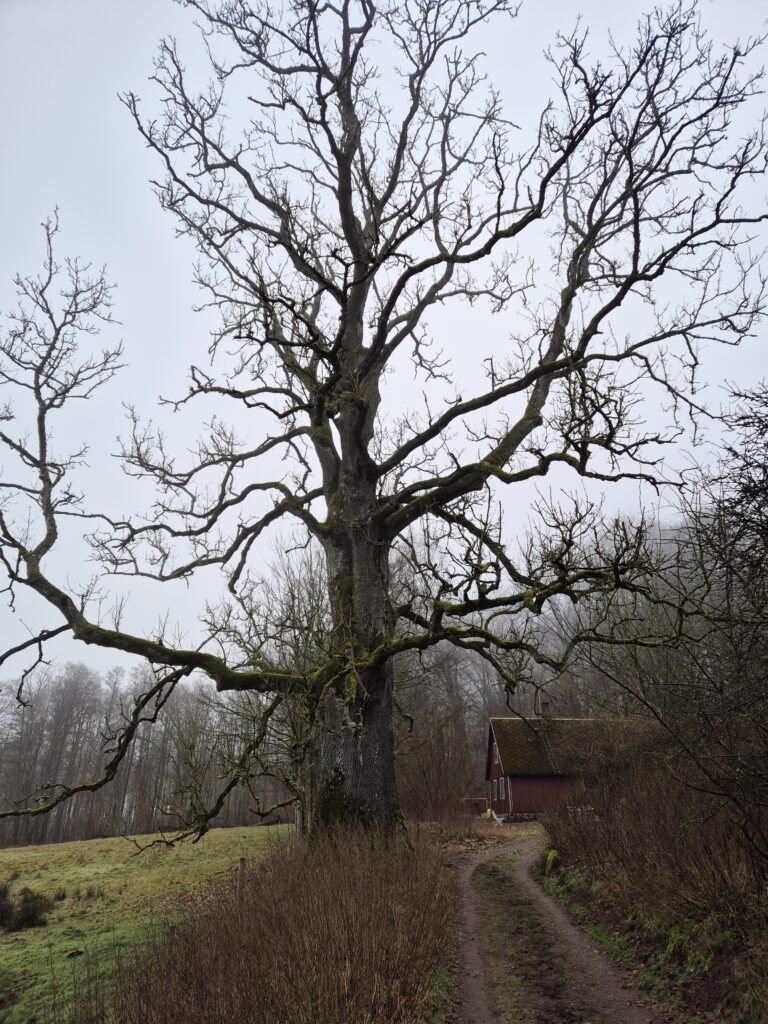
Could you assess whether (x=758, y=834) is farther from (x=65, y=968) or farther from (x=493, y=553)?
(x=65, y=968)

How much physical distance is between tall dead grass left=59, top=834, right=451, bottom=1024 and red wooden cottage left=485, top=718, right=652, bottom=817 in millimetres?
9384

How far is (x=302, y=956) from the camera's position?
5.03m

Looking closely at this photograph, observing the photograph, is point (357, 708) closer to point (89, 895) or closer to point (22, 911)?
point (22, 911)

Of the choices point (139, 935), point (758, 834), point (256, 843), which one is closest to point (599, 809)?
point (758, 834)

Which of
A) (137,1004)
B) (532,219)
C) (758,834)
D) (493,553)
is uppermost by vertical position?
(532,219)

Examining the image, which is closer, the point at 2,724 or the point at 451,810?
the point at 451,810

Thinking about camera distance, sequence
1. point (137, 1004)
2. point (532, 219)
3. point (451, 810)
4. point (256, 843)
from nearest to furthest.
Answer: point (137, 1004) → point (532, 219) → point (451, 810) → point (256, 843)

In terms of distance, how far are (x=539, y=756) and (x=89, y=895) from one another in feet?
58.2

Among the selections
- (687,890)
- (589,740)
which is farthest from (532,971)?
(589,740)

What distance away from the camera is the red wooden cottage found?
15.7 metres

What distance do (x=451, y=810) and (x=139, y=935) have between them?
1265 cm

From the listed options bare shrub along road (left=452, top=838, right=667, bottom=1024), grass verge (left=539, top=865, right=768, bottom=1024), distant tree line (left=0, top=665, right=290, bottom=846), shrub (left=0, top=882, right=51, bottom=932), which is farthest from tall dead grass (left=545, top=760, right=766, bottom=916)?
distant tree line (left=0, top=665, right=290, bottom=846)

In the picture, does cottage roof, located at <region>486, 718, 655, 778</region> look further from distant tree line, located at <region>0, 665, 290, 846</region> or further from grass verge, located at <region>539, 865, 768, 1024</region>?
distant tree line, located at <region>0, 665, 290, 846</region>

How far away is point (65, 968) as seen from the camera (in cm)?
1006
